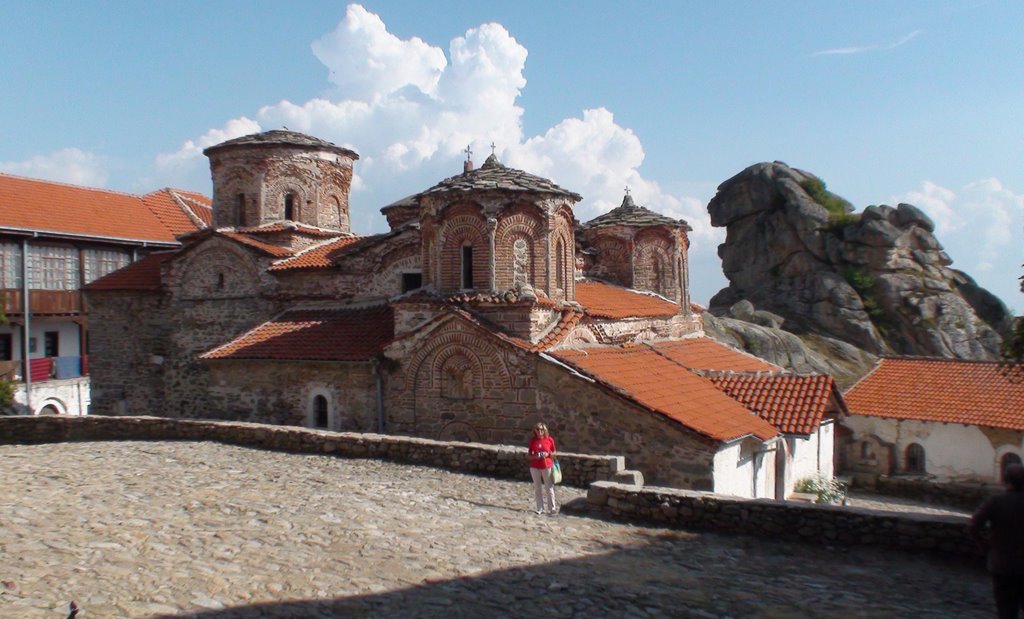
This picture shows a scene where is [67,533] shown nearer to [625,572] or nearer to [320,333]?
[625,572]

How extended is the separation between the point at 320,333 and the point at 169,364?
4.63 m

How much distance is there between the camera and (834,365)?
90.9ft

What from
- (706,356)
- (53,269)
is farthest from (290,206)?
(53,269)

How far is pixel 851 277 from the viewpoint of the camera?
31234 millimetres

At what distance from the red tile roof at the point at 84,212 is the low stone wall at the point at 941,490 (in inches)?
983

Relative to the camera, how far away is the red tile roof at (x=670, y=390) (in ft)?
36.9

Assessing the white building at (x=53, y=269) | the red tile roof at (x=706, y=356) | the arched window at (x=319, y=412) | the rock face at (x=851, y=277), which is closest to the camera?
the arched window at (x=319, y=412)

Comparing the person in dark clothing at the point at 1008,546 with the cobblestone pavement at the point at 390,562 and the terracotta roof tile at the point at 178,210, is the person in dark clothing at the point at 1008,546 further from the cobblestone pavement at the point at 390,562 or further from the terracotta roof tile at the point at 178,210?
the terracotta roof tile at the point at 178,210

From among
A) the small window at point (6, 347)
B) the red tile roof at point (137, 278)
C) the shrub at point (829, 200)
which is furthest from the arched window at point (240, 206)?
the shrub at point (829, 200)

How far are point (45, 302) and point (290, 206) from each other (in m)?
11.8

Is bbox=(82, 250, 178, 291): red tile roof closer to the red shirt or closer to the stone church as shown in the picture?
the stone church

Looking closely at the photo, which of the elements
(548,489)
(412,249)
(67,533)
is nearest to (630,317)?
(412,249)

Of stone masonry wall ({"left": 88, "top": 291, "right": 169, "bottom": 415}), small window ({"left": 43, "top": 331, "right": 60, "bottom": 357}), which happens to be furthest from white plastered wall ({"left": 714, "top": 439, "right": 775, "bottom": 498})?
small window ({"left": 43, "top": 331, "right": 60, "bottom": 357})

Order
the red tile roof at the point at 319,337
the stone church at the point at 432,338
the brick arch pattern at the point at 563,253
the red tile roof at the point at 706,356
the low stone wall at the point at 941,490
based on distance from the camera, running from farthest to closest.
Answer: the low stone wall at the point at 941,490, the red tile roof at the point at 706,356, the red tile roof at the point at 319,337, the brick arch pattern at the point at 563,253, the stone church at the point at 432,338
